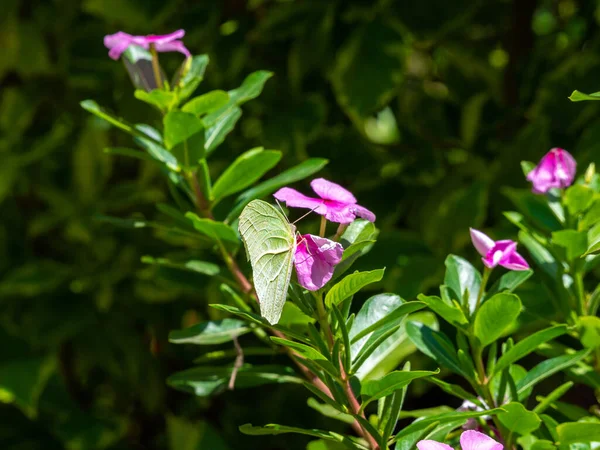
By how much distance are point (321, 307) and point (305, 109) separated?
971mm

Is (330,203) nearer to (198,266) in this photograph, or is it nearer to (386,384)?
(386,384)

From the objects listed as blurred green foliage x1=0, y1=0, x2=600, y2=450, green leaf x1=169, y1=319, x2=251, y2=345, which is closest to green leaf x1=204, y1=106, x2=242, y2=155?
green leaf x1=169, y1=319, x2=251, y2=345

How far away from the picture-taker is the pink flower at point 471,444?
0.45 metres

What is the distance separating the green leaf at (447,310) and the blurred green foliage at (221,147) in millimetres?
678

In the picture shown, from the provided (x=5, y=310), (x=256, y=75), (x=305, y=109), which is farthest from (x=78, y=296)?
(x=256, y=75)

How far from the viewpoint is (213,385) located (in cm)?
70

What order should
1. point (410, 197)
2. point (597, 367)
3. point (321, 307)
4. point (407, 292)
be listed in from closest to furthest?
point (321, 307), point (597, 367), point (407, 292), point (410, 197)

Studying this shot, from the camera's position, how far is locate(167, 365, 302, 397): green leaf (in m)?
0.68

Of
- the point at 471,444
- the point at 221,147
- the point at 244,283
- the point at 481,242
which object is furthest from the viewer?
the point at 221,147

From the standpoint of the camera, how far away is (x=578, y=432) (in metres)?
0.51

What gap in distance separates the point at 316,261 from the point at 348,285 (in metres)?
0.03

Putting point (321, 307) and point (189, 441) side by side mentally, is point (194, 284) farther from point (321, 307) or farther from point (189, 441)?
point (189, 441)

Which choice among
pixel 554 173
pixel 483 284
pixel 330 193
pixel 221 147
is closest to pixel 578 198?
pixel 554 173

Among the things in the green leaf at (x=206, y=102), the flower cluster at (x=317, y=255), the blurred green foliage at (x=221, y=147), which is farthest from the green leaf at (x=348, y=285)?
the blurred green foliage at (x=221, y=147)
